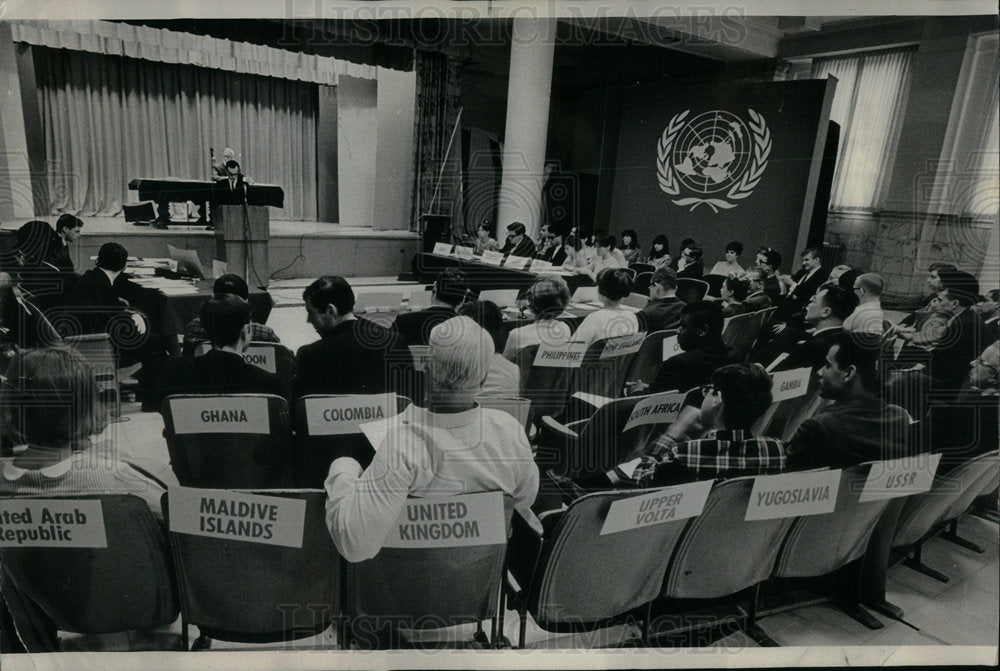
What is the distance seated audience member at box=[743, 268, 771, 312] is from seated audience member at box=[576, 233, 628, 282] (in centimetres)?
83

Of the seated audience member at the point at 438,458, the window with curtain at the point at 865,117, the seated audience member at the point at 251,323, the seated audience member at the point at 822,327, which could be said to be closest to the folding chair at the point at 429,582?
the seated audience member at the point at 438,458

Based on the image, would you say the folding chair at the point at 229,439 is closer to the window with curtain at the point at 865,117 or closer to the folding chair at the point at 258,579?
the folding chair at the point at 258,579

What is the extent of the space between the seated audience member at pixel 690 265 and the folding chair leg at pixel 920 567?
1929 mm

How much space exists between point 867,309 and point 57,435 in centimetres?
307

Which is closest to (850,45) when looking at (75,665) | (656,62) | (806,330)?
(656,62)

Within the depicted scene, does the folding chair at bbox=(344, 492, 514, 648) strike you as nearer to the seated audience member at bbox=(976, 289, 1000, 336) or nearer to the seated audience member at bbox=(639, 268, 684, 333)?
the seated audience member at bbox=(639, 268, 684, 333)

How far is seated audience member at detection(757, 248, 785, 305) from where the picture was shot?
331 cm

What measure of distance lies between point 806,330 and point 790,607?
5.14ft

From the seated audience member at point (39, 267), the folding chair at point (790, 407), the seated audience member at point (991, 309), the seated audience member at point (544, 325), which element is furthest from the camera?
the seated audience member at point (544, 325)

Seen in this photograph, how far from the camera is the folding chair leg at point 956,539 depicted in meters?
1.96

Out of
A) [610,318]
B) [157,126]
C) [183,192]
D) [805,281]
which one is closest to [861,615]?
[610,318]

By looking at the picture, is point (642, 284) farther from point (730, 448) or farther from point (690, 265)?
point (730, 448)

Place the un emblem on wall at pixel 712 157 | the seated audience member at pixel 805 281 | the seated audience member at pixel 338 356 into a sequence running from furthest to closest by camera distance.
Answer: the seated audience member at pixel 805 281
the un emblem on wall at pixel 712 157
the seated audience member at pixel 338 356

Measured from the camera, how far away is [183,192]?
7.87ft
